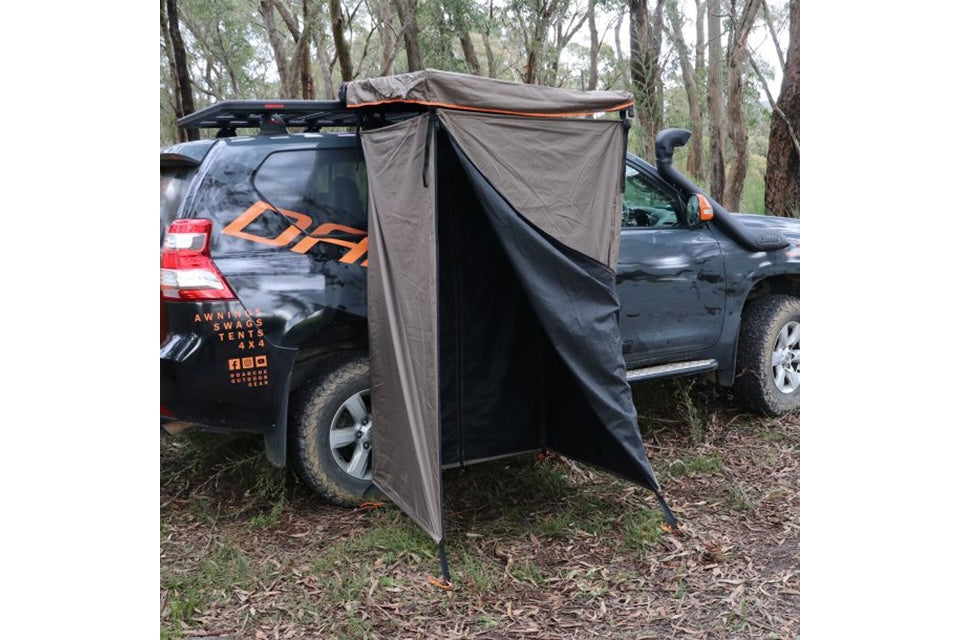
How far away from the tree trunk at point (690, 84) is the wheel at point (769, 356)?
14772mm

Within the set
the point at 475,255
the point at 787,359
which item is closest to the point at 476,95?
the point at 475,255

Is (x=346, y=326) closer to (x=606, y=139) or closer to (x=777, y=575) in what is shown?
(x=606, y=139)

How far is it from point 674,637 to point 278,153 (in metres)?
2.95

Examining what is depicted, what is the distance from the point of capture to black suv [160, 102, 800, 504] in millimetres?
4082

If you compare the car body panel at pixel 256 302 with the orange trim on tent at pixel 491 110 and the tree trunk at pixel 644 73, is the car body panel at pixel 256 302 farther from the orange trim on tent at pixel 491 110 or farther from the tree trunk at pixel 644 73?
the tree trunk at pixel 644 73

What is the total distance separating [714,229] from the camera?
18.3 ft

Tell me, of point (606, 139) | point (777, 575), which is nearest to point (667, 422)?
point (777, 575)

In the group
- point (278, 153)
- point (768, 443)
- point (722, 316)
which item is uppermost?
point (278, 153)

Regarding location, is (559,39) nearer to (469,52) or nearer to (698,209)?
(469,52)

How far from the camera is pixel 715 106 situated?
686 inches

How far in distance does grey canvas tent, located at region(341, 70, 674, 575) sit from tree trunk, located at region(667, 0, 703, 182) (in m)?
16.6

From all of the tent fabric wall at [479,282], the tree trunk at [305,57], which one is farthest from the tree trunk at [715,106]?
the tent fabric wall at [479,282]

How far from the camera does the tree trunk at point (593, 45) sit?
20.5 meters

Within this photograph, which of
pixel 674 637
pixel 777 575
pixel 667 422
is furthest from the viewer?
pixel 667 422
